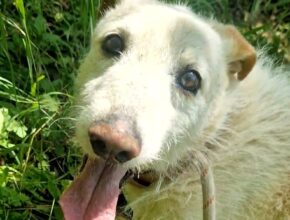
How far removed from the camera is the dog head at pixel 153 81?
3.60m

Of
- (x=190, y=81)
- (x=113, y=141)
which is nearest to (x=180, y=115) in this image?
(x=190, y=81)

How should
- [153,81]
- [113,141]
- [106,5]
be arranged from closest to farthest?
1. [113,141]
2. [153,81]
3. [106,5]

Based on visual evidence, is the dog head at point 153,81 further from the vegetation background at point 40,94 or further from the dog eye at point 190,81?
the vegetation background at point 40,94

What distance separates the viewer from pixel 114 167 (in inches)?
158

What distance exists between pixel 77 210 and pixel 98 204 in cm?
13

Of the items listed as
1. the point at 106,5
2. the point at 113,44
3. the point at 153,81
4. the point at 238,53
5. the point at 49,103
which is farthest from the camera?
the point at 49,103

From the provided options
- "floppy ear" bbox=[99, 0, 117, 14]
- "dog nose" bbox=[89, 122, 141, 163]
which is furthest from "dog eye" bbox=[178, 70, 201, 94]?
"floppy ear" bbox=[99, 0, 117, 14]

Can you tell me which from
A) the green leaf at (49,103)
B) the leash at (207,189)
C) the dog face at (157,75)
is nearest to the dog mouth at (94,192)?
the dog face at (157,75)

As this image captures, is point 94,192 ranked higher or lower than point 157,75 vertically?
lower

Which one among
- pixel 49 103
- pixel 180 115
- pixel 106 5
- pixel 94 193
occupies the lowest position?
pixel 49 103

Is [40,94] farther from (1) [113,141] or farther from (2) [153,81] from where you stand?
(1) [113,141]

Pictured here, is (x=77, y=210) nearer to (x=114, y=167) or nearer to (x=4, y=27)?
(x=114, y=167)

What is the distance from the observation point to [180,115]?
4.05 meters

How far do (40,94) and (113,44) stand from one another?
5.48 feet
